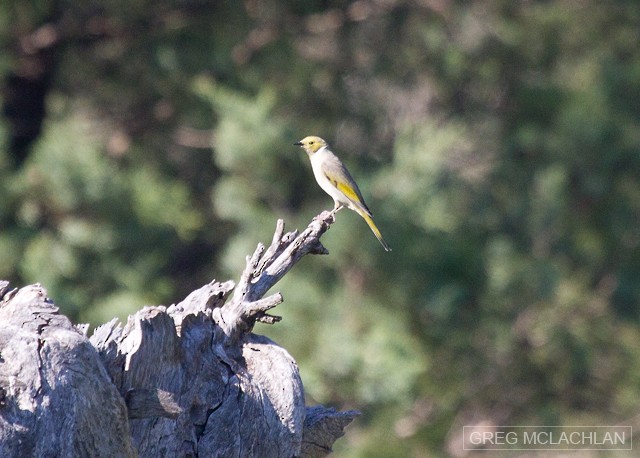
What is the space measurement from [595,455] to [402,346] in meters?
4.69

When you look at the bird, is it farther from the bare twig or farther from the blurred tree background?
the bare twig

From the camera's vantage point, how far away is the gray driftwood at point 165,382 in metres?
2.69

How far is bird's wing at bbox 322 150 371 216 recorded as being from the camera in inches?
238

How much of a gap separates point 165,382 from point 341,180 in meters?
3.17

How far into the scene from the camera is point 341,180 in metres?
6.14

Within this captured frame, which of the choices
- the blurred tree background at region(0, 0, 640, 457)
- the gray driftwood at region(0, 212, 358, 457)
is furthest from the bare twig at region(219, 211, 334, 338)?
the blurred tree background at region(0, 0, 640, 457)

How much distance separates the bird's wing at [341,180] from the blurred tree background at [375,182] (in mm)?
1771

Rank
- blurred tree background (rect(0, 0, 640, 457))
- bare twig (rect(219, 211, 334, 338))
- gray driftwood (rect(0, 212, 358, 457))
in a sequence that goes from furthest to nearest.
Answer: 1. blurred tree background (rect(0, 0, 640, 457))
2. bare twig (rect(219, 211, 334, 338))
3. gray driftwood (rect(0, 212, 358, 457))

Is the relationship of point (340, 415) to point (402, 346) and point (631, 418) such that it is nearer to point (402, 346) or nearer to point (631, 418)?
point (402, 346)

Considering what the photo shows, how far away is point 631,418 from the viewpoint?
477 inches

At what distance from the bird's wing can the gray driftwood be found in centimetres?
231

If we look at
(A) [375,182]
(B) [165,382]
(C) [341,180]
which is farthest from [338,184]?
(B) [165,382]

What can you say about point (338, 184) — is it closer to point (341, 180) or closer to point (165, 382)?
point (341, 180)

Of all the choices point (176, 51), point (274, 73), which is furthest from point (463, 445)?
point (176, 51)
